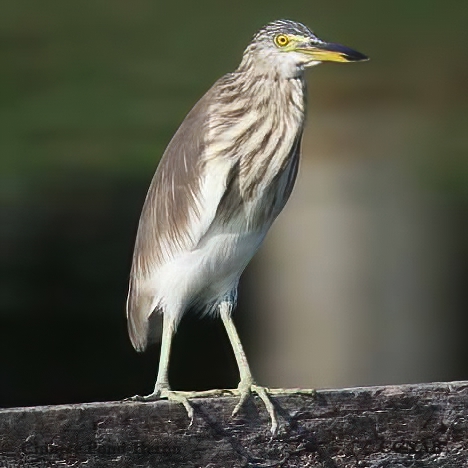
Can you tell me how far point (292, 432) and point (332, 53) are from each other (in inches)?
31.0

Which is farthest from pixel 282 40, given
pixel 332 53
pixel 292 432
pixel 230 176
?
pixel 292 432

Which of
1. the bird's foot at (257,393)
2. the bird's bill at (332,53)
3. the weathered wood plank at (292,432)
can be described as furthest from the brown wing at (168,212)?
the weathered wood plank at (292,432)

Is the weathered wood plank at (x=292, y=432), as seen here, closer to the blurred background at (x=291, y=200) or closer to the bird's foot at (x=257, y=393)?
the bird's foot at (x=257, y=393)

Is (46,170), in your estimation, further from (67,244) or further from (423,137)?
(423,137)

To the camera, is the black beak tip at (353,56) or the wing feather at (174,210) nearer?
the black beak tip at (353,56)

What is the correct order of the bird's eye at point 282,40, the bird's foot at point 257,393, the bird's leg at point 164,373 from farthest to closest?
1. the bird's eye at point 282,40
2. the bird's leg at point 164,373
3. the bird's foot at point 257,393

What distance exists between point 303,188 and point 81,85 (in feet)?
3.53

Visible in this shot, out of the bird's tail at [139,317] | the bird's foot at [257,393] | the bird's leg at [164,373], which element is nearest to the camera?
the bird's foot at [257,393]

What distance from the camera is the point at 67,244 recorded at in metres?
5.77

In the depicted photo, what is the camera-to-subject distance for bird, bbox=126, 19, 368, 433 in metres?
2.77

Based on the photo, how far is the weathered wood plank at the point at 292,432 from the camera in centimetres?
208

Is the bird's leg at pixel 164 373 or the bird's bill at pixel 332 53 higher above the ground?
the bird's bill at pixel 332 53

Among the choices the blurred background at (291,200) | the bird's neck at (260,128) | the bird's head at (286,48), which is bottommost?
the blurred background at (291,200)

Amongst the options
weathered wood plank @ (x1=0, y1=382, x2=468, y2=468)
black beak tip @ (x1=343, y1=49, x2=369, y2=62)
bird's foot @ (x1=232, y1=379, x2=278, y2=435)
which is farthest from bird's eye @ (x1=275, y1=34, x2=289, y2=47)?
weathered wood plank @ (x1=0, y1=382, x2=468, y2=468)
